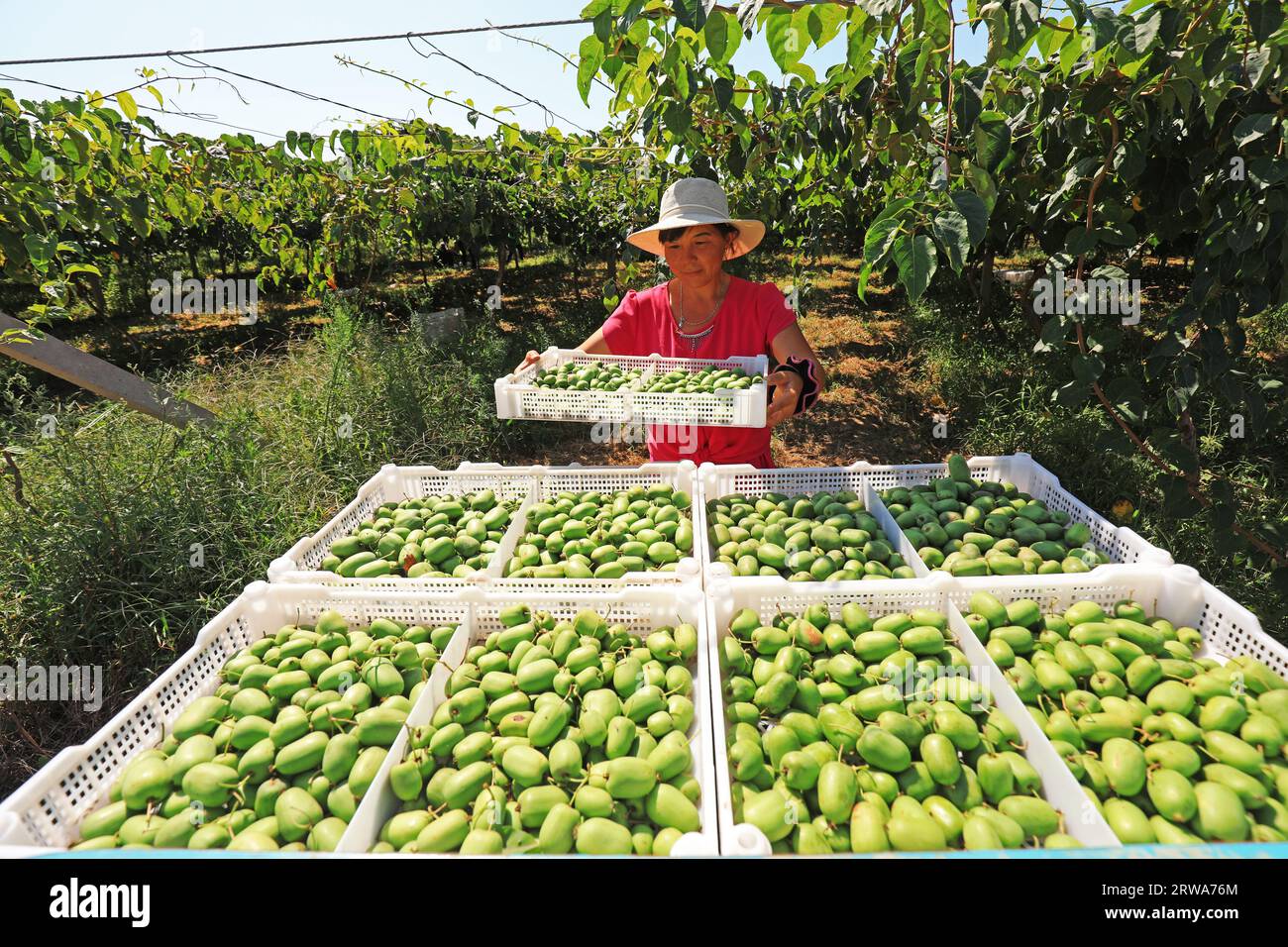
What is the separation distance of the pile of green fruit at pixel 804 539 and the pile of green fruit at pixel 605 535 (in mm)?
184

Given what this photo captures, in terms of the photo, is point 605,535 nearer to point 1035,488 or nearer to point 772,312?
point 772,312

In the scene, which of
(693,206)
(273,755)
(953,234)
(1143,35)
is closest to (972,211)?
(953,234)

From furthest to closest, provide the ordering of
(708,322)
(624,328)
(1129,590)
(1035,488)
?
(624,328) < (708,322) < (1035,488) < (1129,590)

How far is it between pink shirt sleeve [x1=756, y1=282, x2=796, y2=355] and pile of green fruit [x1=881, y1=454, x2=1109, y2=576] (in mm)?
1158

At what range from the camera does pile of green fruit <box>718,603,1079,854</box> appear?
4.51ft

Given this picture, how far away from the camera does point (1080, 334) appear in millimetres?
2816

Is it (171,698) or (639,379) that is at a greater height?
(639,379)

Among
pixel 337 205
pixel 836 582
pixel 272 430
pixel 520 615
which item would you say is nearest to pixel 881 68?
pixel 836 582

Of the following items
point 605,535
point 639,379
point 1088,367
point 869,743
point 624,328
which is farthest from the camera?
point 624,328

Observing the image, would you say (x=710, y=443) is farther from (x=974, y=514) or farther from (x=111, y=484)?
(x=111, y=484)

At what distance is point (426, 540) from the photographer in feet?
8.50

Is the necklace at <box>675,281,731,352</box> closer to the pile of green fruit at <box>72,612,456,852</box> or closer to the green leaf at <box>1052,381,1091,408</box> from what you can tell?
the green leaf at <box>1052,381,1091,408</box>

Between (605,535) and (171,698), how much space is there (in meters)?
1.49

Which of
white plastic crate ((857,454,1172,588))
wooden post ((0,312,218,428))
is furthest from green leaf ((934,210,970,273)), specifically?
wooden post ((0,312,218,428))
